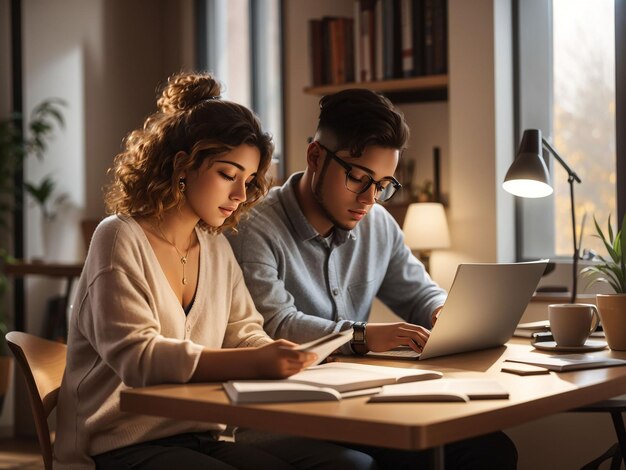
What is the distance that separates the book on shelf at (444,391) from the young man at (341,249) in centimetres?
42

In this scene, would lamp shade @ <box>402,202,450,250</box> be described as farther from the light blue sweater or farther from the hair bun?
the hair bun

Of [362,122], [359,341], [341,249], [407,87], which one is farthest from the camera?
[407,87]

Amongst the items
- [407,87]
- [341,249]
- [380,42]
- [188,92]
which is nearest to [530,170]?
[341,249]

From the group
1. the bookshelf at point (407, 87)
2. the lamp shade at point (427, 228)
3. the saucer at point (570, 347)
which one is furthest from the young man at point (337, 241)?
the bookshelf at point (407, 87)

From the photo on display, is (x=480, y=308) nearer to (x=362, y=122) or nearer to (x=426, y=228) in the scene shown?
(x=362, y=122)

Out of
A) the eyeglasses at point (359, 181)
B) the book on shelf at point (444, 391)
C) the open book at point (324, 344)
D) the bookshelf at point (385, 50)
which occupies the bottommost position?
the book on shelf at point (444, 391)

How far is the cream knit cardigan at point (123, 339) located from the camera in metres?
1.48

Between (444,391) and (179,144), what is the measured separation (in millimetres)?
757

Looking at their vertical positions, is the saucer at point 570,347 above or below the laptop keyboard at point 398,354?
below

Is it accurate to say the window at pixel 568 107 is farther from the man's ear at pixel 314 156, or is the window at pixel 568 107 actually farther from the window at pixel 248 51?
the man's ear at pixel 314 156

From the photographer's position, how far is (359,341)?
1.88 meters

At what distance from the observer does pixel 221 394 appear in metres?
1.36

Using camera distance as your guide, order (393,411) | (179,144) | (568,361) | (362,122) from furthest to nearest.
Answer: (362,122) → (179,144) → (568,361) → (393,411)

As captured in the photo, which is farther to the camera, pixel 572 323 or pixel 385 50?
pixel 385 50
